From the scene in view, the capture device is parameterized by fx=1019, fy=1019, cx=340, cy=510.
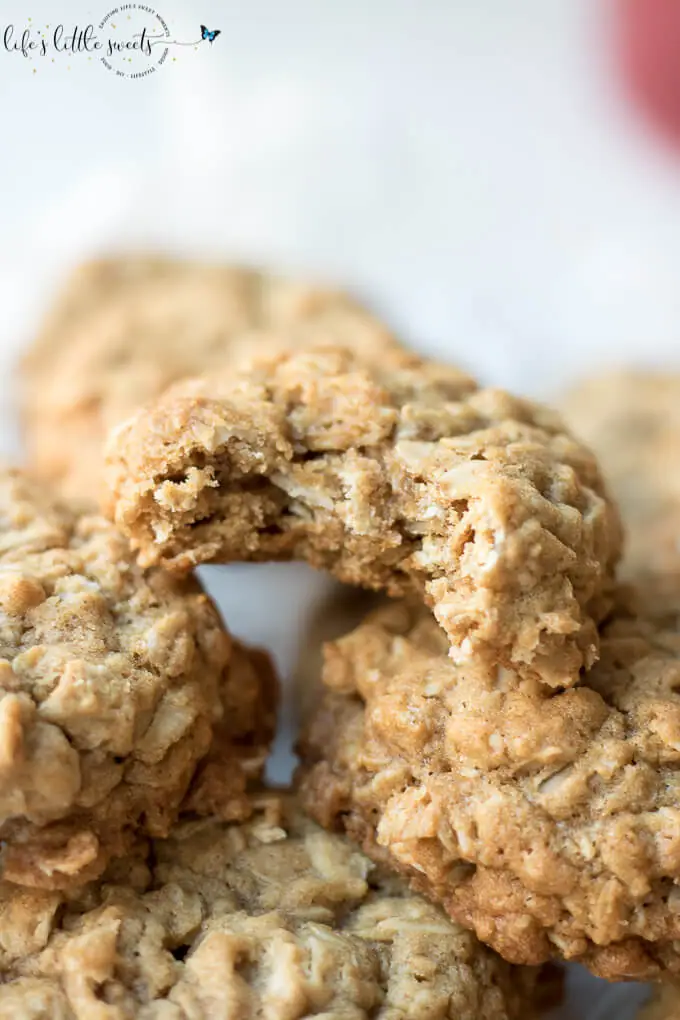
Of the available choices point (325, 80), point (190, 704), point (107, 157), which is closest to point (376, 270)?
point (325, 80)

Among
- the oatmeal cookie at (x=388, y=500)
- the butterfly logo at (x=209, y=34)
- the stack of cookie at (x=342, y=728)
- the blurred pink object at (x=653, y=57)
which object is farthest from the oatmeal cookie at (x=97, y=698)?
the blurred pink object at (x=653, y=57)

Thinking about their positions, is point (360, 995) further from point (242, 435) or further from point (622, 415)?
point (622, 415)

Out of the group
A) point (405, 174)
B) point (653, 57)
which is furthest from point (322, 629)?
point (653, 57)

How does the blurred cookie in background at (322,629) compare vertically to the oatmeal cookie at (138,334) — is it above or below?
below

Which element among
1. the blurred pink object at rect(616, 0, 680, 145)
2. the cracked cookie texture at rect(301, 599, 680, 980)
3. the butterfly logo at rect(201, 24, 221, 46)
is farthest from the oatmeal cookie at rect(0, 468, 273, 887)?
the blurred pink object at rect(616, 0, 680, 145)

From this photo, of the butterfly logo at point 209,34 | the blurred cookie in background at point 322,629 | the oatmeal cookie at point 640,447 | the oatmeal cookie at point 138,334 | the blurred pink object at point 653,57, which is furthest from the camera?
the blurred pink object at point 653,57

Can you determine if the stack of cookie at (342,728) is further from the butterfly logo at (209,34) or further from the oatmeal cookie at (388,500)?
the butterfly logo at (209,34)

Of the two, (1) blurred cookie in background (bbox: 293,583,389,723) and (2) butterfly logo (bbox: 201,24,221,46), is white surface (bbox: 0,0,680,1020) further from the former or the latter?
(1) blurred cookie in background (bbox: 293,583,389,723)
